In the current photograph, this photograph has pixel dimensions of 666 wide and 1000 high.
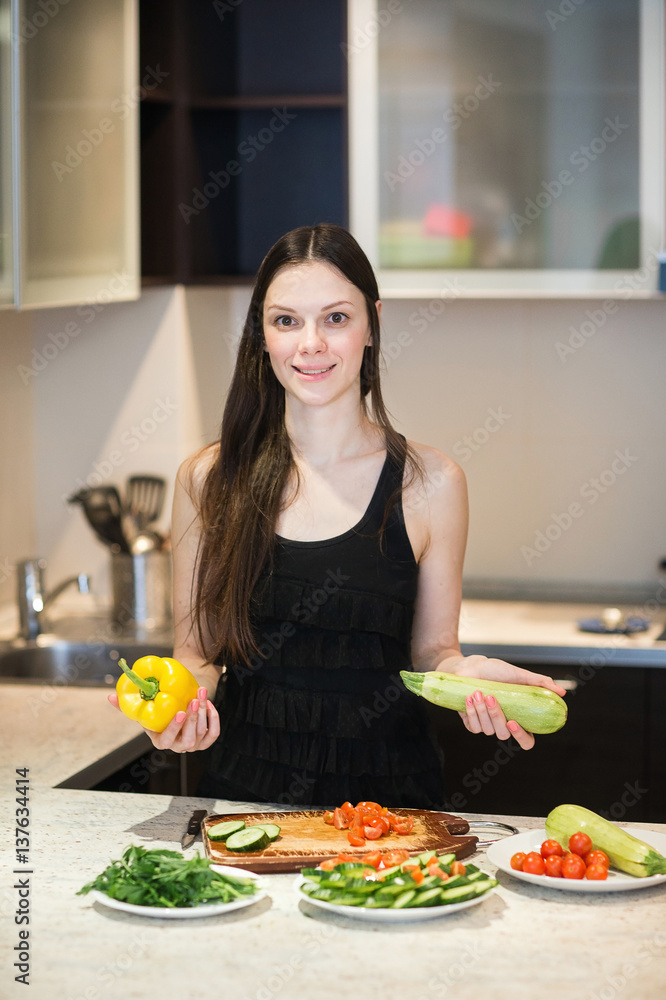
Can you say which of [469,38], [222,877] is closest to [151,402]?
[469,38]

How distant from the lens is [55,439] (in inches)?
122

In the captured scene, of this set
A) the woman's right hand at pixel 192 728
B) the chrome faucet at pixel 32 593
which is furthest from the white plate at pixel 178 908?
the chrome faucet at pixel 32 593

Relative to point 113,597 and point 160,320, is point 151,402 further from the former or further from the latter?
point 113,597

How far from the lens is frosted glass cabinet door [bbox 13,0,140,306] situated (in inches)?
87.5

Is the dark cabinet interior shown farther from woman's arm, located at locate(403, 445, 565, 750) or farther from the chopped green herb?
the chopped green herb

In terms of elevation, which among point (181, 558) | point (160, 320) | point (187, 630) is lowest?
point (187, 630)

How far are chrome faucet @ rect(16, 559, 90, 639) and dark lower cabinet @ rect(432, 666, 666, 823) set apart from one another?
37.6 inches

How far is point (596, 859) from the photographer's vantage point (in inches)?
53.5

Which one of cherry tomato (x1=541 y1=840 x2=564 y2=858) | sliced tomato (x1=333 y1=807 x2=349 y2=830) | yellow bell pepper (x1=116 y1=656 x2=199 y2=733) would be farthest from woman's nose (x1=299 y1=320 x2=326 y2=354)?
cherry tomato (x1=541 y1=840 x2=564 y2=858)

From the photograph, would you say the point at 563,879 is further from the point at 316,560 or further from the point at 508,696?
the point at 316,560

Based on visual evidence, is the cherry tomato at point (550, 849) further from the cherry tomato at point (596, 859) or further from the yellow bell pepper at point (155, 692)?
the yellow bell pepper at point (155, 692)

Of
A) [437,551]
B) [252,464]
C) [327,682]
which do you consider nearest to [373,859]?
[327,682]

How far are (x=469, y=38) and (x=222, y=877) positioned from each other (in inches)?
85.8

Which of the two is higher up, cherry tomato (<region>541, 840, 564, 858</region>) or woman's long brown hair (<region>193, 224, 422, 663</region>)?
woman's long brown hair (<region>193, 224, 422, 663</region>)
